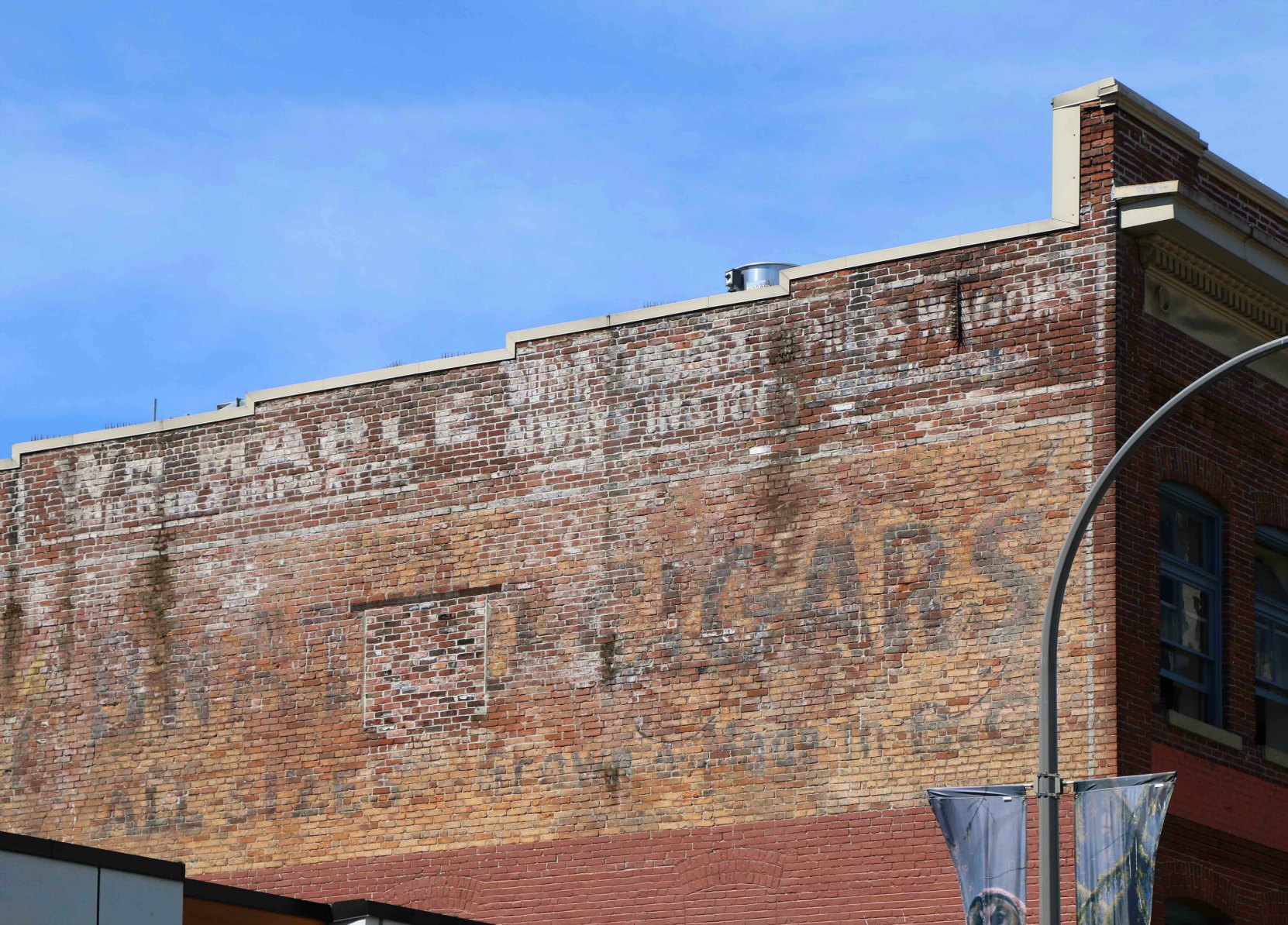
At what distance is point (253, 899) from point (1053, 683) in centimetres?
608

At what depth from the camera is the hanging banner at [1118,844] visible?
55.7ft

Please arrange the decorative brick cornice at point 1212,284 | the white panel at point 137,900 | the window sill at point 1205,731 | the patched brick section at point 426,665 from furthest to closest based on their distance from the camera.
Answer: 1. the patched brick section at point 426,665
2. the decorative brick cornice at point 1212,284
3. the window sill at point 1205,731
4. the white panel at point 137,900

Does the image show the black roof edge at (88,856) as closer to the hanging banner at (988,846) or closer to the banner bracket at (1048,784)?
the hanging banner at (988,846)

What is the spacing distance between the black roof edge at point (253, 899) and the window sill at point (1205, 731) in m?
9.33

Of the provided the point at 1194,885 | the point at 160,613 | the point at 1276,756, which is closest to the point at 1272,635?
the point at 1276,756

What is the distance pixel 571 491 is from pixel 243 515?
14.4 ft

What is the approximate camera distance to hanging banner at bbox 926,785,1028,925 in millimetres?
17047

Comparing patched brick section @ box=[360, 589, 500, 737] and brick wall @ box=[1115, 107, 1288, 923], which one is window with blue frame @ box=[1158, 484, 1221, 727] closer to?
brick wall @ box=[1115, 107, 1288, 923]

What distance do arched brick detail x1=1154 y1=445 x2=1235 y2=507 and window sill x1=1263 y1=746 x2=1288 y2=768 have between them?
261cm

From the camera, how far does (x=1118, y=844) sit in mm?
17094

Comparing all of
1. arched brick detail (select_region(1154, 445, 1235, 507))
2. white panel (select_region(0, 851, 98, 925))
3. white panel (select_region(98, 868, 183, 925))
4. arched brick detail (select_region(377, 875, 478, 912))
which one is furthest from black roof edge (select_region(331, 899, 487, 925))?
arched brick detail (select_region(1154, 445, 1235, 507))

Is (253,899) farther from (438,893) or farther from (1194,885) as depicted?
(1194,885)

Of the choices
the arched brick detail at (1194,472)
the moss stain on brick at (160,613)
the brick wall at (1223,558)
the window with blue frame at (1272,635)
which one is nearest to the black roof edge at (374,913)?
the brick wall at (1223,558)

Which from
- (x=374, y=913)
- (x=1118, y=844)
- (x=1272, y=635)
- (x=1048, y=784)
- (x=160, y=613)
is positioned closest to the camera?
(x=1048, y=784)
